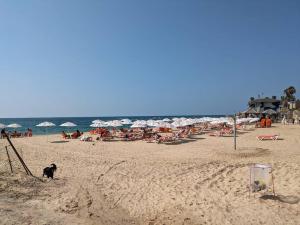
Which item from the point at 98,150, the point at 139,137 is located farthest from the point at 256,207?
the point at 139,137

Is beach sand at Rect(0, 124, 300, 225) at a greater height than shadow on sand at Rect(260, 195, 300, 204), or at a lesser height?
lesser

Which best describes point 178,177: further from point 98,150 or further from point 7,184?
point 98,150

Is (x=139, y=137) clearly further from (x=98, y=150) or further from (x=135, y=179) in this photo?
(x=135, y=179)

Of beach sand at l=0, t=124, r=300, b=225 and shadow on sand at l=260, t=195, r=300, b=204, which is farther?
shadow on sand at l=260, t=195, r=300, b=204

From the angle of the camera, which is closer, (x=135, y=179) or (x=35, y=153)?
(x=135, y=179)

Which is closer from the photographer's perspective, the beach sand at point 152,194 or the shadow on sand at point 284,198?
the beach sand at point 152,194

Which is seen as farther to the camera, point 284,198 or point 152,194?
point 152,194

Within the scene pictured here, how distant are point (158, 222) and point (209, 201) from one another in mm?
1724

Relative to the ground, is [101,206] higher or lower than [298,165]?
lower

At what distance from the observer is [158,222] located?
6.45m

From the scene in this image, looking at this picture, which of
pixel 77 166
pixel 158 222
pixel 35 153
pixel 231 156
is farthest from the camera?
pixel 35 153

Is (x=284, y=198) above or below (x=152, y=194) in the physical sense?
above

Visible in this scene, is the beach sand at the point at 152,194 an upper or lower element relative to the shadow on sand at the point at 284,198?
lower

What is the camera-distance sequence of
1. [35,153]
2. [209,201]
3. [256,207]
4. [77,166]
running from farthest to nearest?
[35,153] → [77,166] → [209,201] → [256,207]
